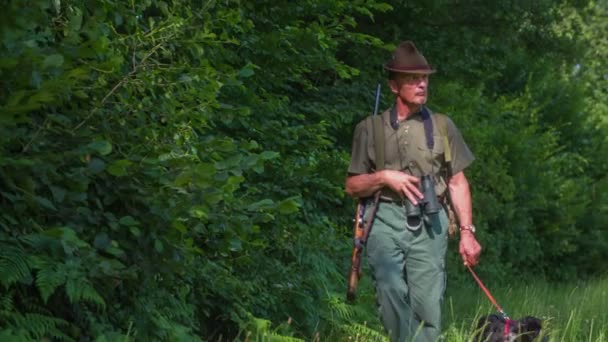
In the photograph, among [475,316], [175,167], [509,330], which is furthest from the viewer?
[475,316]

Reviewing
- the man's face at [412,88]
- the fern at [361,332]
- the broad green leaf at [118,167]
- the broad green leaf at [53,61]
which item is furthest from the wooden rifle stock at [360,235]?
the broad green leaf at [53,61]

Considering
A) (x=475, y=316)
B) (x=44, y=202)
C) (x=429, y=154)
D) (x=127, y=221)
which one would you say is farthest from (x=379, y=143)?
(x=44, y=202)

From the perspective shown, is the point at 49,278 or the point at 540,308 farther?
the point at 540,308

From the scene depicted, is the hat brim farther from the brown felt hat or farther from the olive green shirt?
the olive green shirt

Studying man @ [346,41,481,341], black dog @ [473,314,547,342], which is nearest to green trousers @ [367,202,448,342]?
man @ [346,41,481,341]

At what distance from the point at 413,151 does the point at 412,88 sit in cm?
39

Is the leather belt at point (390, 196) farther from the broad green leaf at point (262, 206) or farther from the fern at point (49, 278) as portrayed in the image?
the fern at point (49, 278)

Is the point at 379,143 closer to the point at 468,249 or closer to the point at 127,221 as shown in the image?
the point at 468,249

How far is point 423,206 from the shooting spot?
6.62 m

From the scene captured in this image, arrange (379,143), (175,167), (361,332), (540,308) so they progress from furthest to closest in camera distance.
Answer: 1. (540,308)
2. (361,332)
3. (379,143)
4. (175,167)

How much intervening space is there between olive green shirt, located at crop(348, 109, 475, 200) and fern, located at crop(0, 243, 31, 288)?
2701 mm

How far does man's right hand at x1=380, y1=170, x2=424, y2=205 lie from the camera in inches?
258

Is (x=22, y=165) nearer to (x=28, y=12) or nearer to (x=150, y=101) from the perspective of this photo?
(x=28, y=12)

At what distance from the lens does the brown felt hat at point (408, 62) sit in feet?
22.7
